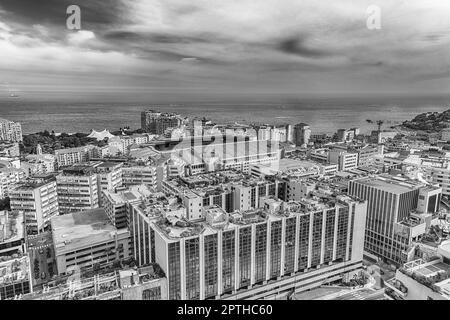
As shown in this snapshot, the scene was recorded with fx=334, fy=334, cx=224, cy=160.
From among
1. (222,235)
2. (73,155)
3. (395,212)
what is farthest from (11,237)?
(73,155)

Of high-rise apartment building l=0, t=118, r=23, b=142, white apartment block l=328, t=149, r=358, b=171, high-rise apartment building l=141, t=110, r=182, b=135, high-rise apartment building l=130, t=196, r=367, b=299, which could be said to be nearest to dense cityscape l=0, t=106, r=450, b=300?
high-rise apartment building l=130, t=196, r=367, b=299

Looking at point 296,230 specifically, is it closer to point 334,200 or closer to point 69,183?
point 334,200

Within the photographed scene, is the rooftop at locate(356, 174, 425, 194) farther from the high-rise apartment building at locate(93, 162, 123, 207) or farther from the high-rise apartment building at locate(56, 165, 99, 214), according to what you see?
the high-rise apartment building at locate(56, 165, 99, 214)

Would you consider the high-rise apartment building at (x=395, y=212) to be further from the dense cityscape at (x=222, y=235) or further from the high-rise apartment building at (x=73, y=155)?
the high-rise apartment building at (x=73, y=155)

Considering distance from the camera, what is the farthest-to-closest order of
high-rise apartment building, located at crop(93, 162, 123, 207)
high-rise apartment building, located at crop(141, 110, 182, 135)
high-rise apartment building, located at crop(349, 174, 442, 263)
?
high-rise apartment building, located at crop(141, 110, 182, 135)
high-rise apartment building, located at crop(93, 162, 123, 207)
high-rise apartment building, located at crop(349, 174, 442, 263)

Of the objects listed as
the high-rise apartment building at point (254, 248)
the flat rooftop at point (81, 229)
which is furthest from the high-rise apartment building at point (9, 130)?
the high-rise apartment building at point (254, 248)

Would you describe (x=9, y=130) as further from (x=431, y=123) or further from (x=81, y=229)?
(x=431, y=123)
